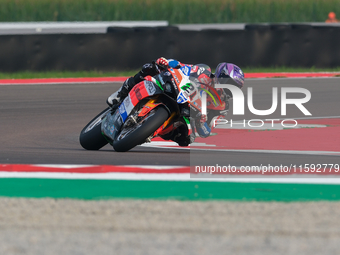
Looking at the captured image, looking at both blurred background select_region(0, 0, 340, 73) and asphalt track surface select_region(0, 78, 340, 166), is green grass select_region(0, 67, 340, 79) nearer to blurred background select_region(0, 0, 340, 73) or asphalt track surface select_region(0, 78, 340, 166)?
blurred background select_region(0, 0, 340, 73)

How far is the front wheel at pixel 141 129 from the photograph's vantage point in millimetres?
7531

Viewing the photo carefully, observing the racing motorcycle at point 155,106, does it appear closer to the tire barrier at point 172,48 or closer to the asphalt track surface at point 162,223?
the asphalt track surface at point 162,223

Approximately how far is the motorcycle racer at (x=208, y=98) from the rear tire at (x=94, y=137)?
684mm

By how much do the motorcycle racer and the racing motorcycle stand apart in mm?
35

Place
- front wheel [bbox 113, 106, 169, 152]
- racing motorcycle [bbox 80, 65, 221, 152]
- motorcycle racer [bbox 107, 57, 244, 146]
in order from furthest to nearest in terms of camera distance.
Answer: motorcycle racer [bbox 107, 57, 244, 146], racing motorcycle [bbox 80, 65, 221, 152], front wheel [bbox 113, 106, 169, 152]

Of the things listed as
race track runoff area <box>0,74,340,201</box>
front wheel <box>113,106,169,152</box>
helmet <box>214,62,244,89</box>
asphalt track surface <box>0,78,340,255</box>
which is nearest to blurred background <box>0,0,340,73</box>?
race track runoff area <box>0,74,340,201</box>

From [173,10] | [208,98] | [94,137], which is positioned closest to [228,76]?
[208,98]

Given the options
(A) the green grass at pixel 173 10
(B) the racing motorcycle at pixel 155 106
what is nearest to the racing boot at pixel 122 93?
(B) the racing motorcycle at pixel 155 106

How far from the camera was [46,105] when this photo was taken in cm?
1355

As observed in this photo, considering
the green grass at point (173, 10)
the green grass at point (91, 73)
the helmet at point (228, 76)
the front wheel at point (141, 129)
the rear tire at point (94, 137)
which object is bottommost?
the green grass at point (173, 10)

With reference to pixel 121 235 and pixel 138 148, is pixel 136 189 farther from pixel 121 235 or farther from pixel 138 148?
pixel 138 148

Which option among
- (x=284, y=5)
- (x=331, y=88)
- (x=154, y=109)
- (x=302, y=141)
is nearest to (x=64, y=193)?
(x=154, y=109)

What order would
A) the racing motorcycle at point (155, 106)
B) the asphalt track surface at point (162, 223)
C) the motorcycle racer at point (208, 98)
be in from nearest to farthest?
the asphalt track surface at point (162, 223) < the racing motorcycle at point (155, 106) < the motorcycle racer at point (208, 98)

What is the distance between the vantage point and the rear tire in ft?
28.7
